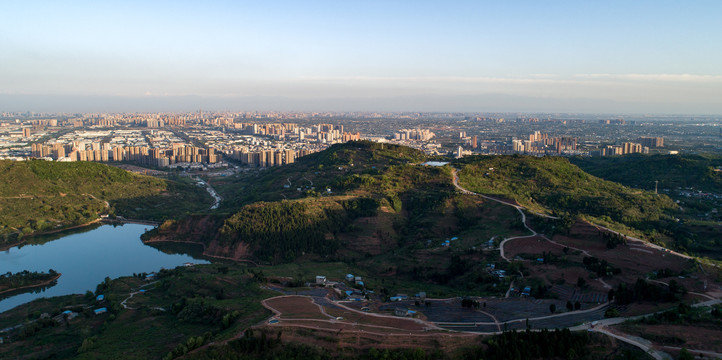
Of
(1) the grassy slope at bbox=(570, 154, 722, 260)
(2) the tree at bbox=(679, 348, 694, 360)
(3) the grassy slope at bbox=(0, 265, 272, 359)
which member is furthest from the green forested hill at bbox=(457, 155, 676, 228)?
(3) the grassy slope at bbox=(0, 265, 272, 359)

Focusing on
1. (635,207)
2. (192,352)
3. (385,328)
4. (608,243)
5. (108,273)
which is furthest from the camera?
(635,207)

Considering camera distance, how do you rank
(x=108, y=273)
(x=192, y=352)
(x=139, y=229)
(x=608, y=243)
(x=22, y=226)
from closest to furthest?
(x=192, y=352)
(x=608, y=243)
(x=108, y=273)
(x=22, y=226)
(x=139, y=229)

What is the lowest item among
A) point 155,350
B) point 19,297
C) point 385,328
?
point 19,297

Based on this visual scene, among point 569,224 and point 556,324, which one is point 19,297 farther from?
point 569,224

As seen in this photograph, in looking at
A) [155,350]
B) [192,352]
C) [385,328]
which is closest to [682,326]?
[385,328]

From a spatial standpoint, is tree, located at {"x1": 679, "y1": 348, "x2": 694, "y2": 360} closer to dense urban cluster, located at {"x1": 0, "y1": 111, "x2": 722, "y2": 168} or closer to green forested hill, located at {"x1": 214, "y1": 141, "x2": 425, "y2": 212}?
green forested hill, located at {"x1": 214, "y1": 141, "x2": 425, "y2": 212}

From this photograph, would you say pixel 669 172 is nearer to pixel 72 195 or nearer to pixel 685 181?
pixel 685 181

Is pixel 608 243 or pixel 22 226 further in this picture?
pixel 22 226

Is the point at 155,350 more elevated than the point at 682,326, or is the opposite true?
the point at 682,326
